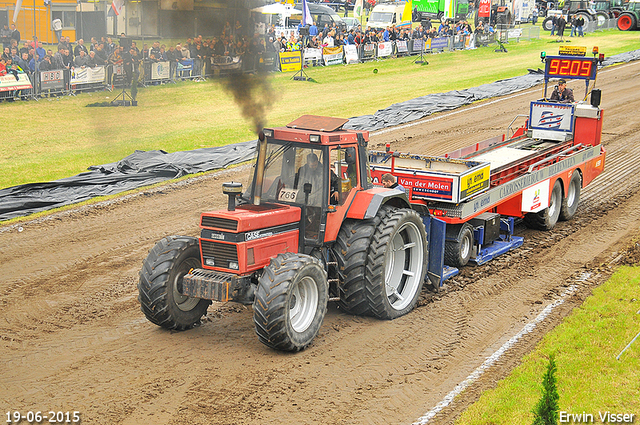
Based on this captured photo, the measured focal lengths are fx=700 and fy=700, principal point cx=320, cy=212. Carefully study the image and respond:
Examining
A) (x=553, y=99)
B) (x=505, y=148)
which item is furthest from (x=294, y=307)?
(x=553, y=99)

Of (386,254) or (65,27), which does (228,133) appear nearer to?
(65,27)

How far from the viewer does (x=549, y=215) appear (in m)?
13.7

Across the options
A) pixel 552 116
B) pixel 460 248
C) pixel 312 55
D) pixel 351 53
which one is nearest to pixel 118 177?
pixel 460 248

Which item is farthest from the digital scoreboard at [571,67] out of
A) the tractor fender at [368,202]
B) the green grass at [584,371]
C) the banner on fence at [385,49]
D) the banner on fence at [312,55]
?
the banner on fence at [385,49]

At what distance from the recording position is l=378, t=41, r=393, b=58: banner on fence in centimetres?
3794

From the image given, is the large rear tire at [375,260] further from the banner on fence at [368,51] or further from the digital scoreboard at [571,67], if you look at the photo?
the banner on fence at [368,51]

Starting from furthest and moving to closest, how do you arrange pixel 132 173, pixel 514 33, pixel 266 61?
pixel 514 33 → pixel 132 173 → pixel 266 61

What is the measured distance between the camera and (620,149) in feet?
68.0

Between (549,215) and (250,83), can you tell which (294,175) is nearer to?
(250,83)

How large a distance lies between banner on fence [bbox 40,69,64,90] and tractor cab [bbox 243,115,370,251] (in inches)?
670

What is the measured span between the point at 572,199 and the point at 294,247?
8.17 metres

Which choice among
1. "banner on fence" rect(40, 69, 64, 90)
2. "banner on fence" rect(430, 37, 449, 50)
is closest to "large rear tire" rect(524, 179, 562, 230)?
"banner on fence" rect(40, 69, 64, 90)

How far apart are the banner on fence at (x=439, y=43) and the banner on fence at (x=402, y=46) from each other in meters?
2.33

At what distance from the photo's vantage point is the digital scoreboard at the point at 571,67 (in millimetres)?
16062
